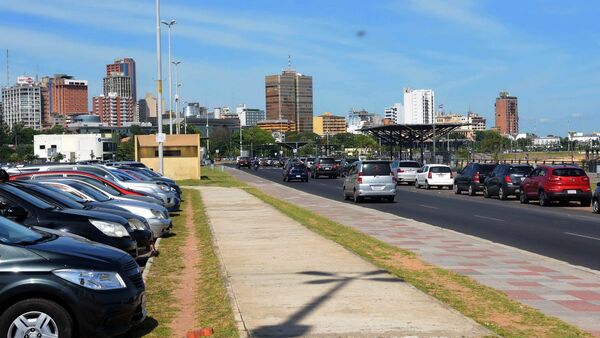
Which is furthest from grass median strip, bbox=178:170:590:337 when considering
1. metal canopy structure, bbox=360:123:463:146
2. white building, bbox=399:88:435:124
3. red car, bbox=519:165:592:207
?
white building, bbox=399:88:435:124

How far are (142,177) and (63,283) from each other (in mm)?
20185

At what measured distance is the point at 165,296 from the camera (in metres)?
9.37

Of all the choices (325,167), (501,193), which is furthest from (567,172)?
(325,167)

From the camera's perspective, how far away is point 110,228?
11.0m

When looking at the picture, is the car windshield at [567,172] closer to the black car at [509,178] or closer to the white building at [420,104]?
the black car at [509,178]

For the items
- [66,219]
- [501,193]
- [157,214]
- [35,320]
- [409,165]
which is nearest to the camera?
[35,320]

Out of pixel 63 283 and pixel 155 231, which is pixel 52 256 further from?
pixel 155 231

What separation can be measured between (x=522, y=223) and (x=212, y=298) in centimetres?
1339

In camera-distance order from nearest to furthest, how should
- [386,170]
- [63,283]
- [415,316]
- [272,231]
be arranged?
[63,283] → [415,316] → [272,231] → [386,170]

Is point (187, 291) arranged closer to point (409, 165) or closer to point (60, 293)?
point (60, 293)

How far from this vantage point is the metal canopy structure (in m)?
71.1

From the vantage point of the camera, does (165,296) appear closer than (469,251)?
Yes

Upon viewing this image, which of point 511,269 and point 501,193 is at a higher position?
point 501,193

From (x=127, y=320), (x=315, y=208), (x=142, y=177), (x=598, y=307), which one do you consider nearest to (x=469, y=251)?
(x=598, y=307)
